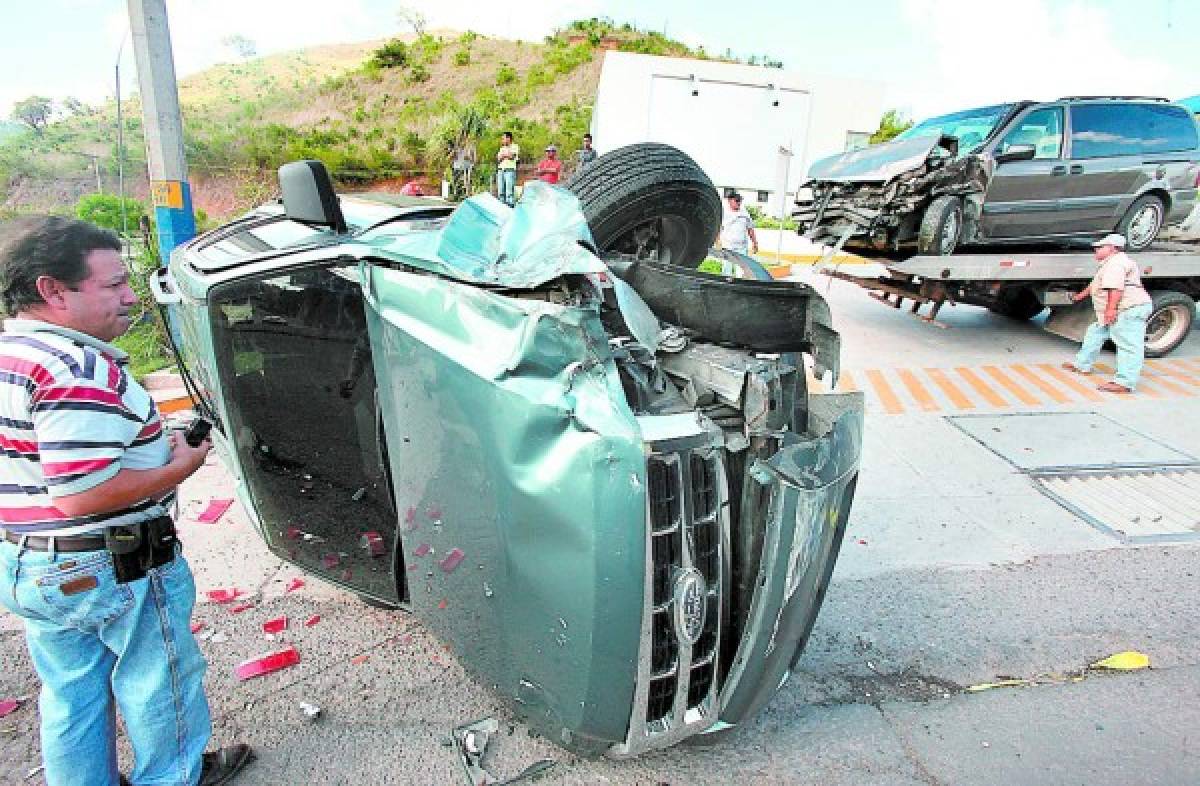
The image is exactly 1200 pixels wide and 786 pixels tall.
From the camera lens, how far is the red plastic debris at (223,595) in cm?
321

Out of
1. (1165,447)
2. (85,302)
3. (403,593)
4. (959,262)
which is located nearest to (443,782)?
(403,593)

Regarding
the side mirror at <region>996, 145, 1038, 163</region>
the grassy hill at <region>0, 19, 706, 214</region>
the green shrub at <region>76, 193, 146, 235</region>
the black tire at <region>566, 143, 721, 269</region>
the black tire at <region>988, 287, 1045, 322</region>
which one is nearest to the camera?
the black tire at <region>566, 143, 721, 269</region>

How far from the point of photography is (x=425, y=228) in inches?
99.8

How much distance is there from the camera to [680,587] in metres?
1.84

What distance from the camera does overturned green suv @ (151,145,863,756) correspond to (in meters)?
1.78

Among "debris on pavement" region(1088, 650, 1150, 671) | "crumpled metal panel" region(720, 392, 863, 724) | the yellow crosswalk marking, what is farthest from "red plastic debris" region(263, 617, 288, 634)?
the yellow crosswalk marking

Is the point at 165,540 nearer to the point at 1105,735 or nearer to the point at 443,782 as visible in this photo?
the point at 443,782

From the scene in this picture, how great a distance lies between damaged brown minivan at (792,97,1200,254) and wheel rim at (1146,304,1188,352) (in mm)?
902

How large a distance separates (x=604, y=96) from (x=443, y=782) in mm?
29373

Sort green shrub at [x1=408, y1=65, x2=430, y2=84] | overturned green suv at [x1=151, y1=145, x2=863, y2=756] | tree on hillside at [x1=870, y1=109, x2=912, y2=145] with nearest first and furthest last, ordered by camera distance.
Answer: overturned green suv at [x1=151, y1=145, x2=863, y2=756] < tree on hillside at [x1=870, y1=109, x2=912, y2=145] < green shrub at [x1=408, y1=65, x2=430, y2=84]

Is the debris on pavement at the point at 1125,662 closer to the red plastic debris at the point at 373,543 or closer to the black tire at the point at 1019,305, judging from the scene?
the red plastic debris at the point at 373,543

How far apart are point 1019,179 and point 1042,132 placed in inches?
28.2

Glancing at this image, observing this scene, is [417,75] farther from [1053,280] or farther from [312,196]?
[312,196]

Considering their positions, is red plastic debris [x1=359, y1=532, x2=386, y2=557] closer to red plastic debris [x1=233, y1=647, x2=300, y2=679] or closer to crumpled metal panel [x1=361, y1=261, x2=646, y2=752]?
red plastic debris [x1=233, y1=647, x2=300, y2=679]
